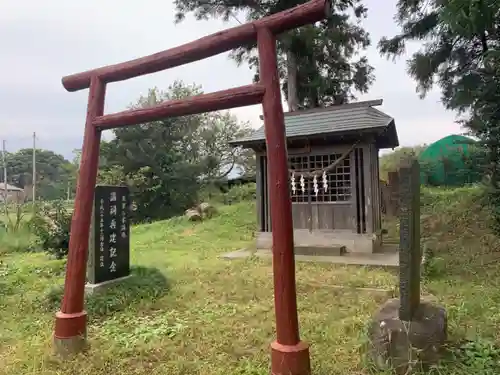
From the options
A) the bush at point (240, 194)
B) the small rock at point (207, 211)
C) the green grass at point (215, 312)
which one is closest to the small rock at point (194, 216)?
the small rock at point (207, 211)

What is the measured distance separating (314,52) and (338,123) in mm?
4832

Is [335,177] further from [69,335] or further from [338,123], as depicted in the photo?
[69,335]

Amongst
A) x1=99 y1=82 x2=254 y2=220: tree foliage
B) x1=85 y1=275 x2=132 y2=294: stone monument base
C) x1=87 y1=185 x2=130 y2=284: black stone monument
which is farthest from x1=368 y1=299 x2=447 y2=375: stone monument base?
x1=99 y1=82 x2=254 y2=220: tree foliage

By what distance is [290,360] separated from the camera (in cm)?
269

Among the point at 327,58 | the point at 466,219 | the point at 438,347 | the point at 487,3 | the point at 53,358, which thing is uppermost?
the point at 327,58

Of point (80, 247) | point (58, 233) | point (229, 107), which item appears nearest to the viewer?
point (229, 107)

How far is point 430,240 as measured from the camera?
848 cm

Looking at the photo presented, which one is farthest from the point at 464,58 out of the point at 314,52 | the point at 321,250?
the point at 321,250

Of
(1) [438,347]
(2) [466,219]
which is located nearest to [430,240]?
(2) [466,219]

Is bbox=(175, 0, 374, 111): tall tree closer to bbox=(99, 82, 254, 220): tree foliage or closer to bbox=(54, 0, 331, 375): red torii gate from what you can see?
bbox=(99, 82, 254, 220): tree foliage

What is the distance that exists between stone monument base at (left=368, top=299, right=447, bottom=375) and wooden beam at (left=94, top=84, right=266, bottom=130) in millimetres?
1968

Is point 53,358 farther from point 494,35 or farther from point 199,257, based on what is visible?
point 494,35

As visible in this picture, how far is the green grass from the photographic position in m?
3.28

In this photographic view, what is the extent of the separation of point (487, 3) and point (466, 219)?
17.6ft
